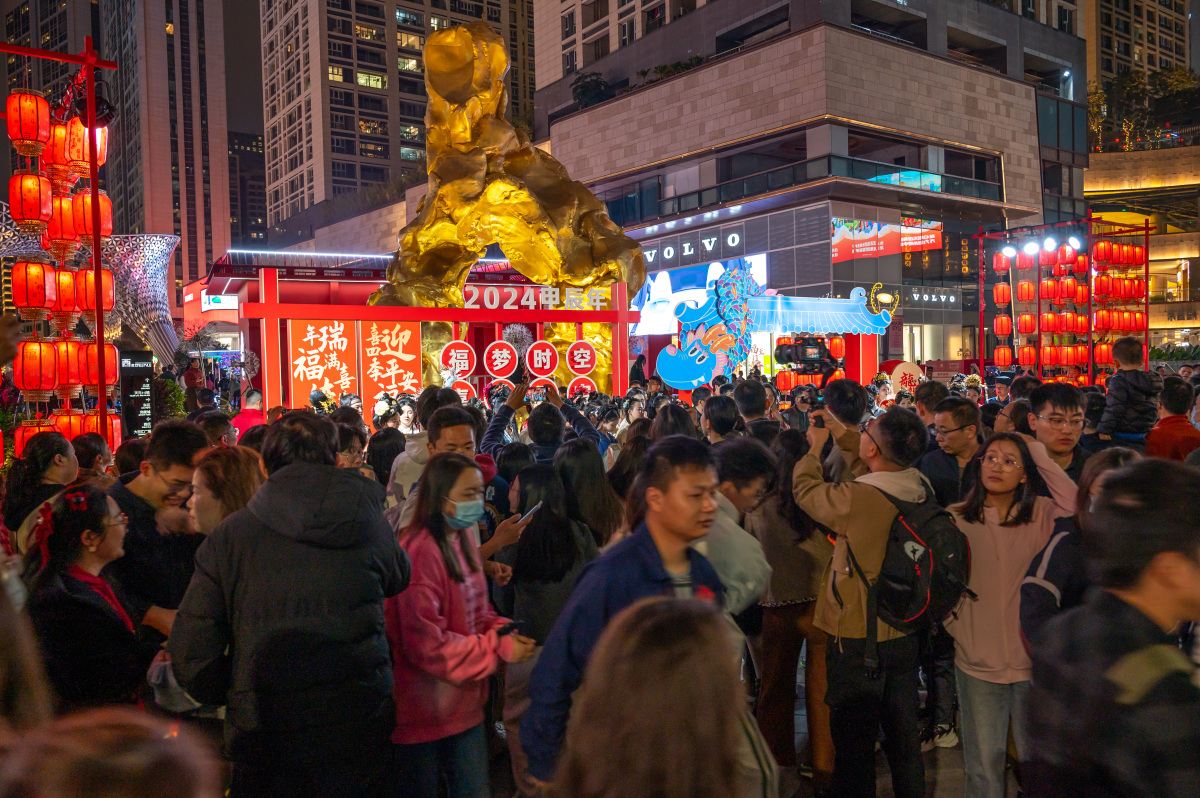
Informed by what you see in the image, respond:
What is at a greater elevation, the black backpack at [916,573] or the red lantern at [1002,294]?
the red lantern at [1002,294]

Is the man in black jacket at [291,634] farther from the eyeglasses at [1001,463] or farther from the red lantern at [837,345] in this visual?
the red lantern at [837,345]

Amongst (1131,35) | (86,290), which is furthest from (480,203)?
(1131,35)

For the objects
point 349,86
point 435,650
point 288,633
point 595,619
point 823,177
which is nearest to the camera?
point 595,619

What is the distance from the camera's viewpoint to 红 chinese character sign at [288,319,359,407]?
41.6ft

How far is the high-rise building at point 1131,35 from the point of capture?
156 feet

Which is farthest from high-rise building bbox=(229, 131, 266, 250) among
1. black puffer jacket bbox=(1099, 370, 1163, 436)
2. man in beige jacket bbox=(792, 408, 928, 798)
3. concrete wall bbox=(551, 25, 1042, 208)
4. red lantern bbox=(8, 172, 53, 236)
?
man in beige jacket bbox=(792, 408, 928, 798)

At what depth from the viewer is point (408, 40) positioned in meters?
A: 66.5

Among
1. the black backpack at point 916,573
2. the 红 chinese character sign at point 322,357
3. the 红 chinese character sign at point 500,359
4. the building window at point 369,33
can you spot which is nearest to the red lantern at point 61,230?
the 红 chinese character sign at point 322,357

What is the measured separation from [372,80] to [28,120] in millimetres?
62133

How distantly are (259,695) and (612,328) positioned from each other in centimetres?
1375

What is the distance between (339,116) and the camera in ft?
206

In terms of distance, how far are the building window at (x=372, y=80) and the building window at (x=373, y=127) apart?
2.68 metres

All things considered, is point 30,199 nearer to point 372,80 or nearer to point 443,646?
point 443,646

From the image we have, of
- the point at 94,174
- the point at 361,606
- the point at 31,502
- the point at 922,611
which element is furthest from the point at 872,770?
the point at 94,174
